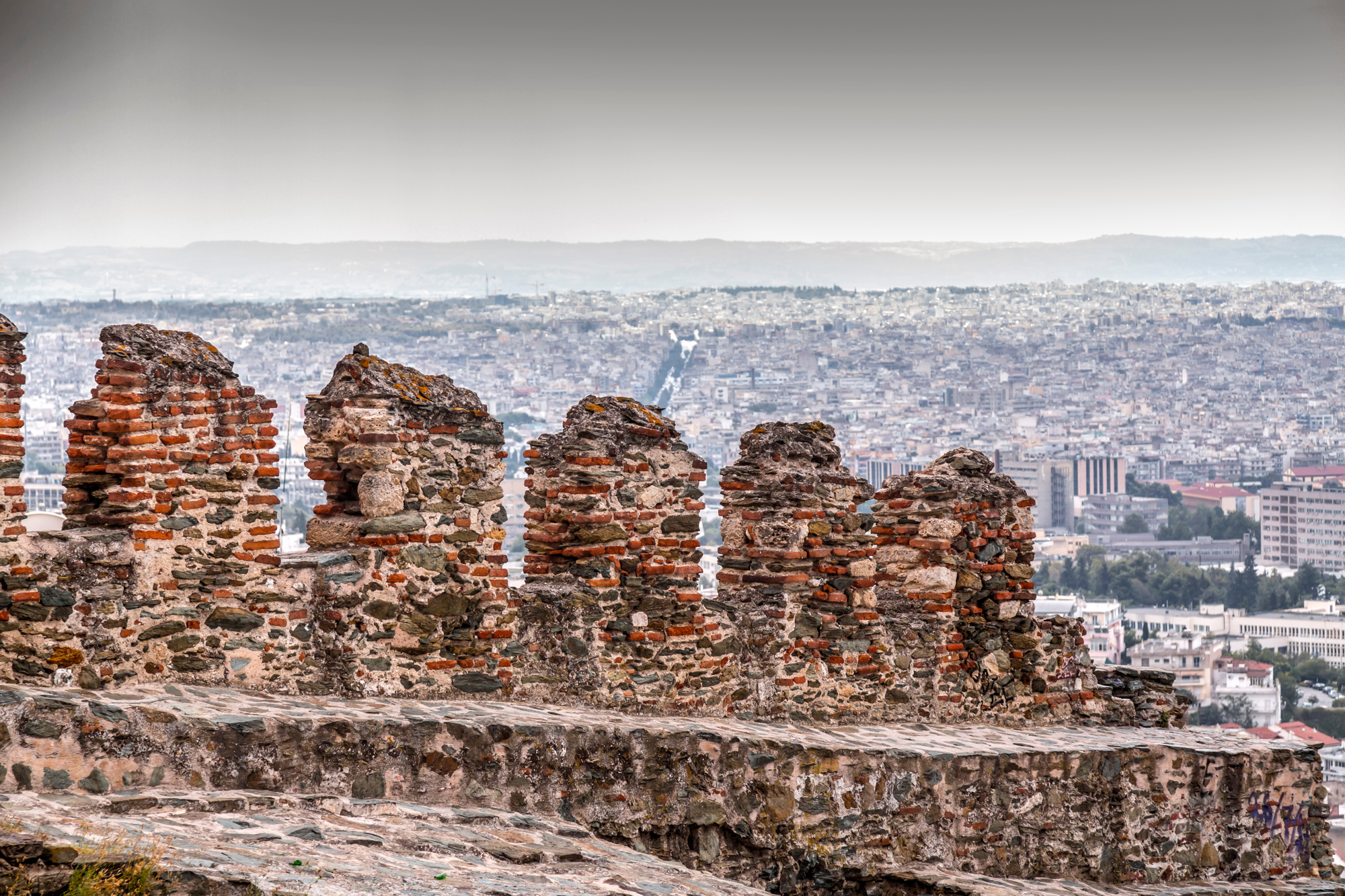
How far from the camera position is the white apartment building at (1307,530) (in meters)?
44.0

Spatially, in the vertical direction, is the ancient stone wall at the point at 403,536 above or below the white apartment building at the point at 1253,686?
above

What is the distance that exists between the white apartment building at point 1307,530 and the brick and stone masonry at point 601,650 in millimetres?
36340

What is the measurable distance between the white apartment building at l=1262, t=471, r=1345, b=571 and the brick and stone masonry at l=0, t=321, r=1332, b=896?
119ft

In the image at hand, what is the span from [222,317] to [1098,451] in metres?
28.5

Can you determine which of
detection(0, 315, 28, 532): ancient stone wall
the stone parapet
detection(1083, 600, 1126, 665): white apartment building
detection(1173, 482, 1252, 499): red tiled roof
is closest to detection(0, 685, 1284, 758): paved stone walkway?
the stone parapet

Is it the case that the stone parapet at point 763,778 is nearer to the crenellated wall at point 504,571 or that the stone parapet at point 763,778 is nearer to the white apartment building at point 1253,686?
the crenellated wall at point 504,571

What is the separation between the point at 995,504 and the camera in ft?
34.9

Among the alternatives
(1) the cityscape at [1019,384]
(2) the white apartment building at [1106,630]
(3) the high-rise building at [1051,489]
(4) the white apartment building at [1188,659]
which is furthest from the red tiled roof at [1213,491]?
(4) the white apartment building at [1188,659]

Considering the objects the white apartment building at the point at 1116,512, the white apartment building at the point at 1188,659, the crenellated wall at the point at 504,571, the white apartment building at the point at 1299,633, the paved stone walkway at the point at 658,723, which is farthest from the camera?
the white apartment building at the point at 1116,512

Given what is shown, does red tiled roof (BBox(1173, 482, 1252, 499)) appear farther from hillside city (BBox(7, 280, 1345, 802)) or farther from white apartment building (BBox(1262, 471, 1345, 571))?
white apartment building (BBox(1262, 471, 1345, 571))

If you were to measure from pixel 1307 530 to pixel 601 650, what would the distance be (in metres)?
40.7

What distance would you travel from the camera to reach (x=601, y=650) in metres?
8.50

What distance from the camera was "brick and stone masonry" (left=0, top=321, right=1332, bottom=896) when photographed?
6723mm

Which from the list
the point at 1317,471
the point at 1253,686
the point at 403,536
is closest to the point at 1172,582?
the point at 1317,471
